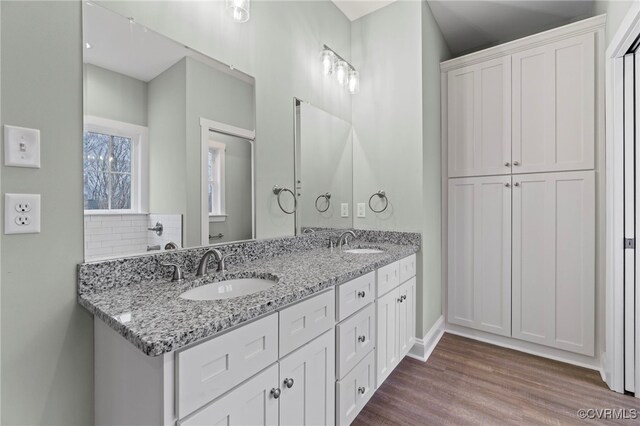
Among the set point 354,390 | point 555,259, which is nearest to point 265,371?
point 354,390

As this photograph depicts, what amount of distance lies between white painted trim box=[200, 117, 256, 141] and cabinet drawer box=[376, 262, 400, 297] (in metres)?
1.02

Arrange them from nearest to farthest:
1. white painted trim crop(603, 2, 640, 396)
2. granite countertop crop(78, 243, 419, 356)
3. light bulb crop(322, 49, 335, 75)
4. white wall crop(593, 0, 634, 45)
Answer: granite countertop crop(78, 243, 419, 356) < white wall crop(593, 0, 634, 45) < white painted trim crop(603, 2, 640, 396) < light bulb crop(322, 49, 335, 75)

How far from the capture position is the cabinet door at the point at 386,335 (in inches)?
64.6

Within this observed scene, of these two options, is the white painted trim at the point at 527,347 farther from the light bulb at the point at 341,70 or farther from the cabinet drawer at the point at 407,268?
the light bulb at the point at 341,70

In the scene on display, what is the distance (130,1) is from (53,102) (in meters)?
0.49

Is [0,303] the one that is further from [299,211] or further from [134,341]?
[299,211]

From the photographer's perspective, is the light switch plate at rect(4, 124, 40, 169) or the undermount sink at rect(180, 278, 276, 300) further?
the undermount sink at rect(180, 278, 276, 300)

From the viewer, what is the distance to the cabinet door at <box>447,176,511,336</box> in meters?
2.38

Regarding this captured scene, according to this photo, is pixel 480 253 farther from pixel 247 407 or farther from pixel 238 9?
pixel 238 9

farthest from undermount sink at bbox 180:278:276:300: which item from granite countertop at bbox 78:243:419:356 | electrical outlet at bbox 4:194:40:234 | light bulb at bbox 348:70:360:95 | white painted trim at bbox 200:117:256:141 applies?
light bulb at bbox 348:70:360:95

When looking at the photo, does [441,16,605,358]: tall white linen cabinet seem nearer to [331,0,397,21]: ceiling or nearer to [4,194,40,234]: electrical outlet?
[331,0,397,21]: ceiling

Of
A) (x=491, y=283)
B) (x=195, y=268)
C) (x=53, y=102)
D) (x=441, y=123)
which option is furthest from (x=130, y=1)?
(x=491, y=283)

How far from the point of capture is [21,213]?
880 mm

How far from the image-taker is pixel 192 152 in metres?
1.35
